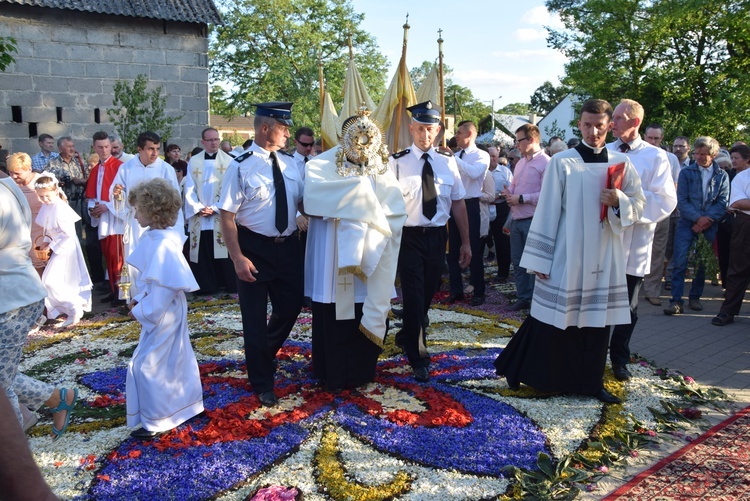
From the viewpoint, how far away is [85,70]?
49.6 feet

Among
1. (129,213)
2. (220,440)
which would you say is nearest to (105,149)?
(129,213)

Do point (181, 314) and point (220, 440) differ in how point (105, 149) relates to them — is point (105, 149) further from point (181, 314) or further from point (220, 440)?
point (220, 440)

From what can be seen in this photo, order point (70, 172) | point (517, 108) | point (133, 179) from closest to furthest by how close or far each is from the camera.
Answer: point (133, 179), point (70, 172), point (517, 108)

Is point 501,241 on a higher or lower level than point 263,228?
lower

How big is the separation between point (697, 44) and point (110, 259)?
23259 millimetres

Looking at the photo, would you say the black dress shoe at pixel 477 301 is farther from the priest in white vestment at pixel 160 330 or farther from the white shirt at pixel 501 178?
the priest in white vestment at pixel 160 330

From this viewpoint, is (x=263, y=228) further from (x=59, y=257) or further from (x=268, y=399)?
(x=59, y=257)

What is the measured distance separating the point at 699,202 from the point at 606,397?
460 cm

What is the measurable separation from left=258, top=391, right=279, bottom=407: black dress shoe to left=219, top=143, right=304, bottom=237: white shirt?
4.09 ft

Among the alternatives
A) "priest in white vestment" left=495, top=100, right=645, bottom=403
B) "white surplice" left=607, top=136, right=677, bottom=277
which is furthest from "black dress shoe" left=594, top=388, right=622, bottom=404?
"white surplice" left=607, top=136, right=677, bottom=277

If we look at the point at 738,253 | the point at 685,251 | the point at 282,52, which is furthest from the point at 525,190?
the point at 282,52

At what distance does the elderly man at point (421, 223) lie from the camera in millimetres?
5582

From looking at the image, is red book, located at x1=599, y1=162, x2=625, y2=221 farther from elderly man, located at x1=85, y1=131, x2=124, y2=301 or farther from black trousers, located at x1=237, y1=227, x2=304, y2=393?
elderly man, located at x1=85, y1=131, x2=124, y2=301

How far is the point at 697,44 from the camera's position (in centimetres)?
2377
